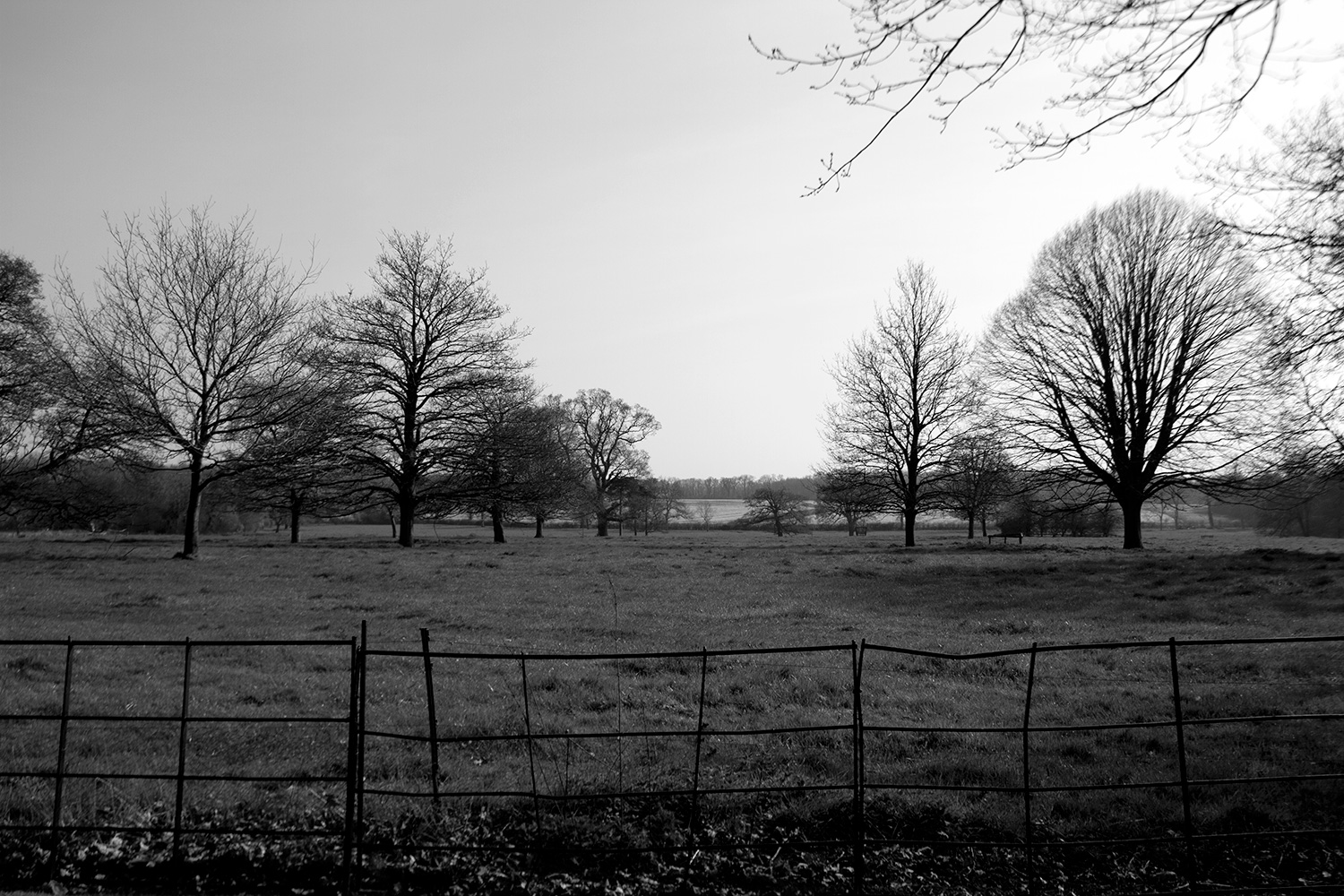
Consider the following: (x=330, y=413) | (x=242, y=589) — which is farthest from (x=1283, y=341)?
(x=330, y=413)

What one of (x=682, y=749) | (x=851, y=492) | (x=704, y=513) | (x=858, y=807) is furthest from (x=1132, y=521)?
(x=704, y=513)

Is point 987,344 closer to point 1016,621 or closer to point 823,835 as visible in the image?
point 1016,621

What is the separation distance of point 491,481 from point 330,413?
25.2 ft

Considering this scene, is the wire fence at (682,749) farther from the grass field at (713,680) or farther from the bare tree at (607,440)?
the bare tree at (607,440)

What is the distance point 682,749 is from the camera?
7.12 m

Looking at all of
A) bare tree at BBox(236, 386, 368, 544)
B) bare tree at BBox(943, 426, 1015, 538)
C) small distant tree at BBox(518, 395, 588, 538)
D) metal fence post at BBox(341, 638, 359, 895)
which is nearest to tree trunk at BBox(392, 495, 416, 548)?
bare tree at BBox(236, 386, 368, 544)

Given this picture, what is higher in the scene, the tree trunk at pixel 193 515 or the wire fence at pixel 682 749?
the tree trunk at pixel 193 515

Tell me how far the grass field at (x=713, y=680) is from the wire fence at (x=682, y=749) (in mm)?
46

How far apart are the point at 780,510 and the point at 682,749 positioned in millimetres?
56341

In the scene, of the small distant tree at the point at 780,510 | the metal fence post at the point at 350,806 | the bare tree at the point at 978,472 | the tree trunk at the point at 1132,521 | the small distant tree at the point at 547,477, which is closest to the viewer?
the metal fence post at the point at 350,806

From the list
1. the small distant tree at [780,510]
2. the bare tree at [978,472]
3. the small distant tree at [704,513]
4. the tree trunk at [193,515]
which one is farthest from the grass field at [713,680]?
the small distant tree at [704,513]

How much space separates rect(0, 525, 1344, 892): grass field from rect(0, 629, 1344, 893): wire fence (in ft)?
0.15

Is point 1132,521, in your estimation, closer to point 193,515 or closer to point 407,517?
point 407,517

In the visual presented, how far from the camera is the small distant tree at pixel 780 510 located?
62594 mm
